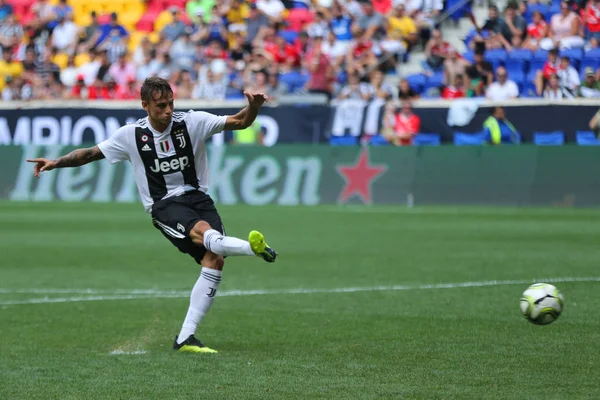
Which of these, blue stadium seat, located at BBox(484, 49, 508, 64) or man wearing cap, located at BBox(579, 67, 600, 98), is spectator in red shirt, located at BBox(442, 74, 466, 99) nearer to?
blue stadium seat, located at BBox(484, 49, 508, 64)

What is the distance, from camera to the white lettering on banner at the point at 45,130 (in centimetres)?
2705

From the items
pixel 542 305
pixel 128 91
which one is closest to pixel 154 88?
pixel 542 305

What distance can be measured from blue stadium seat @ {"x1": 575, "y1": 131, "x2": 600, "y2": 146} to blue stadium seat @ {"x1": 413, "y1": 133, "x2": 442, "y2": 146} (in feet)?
9.39

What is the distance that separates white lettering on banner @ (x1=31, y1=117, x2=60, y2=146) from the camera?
88.7ft

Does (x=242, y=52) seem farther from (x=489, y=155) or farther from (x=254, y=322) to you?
(x=254, y=322)

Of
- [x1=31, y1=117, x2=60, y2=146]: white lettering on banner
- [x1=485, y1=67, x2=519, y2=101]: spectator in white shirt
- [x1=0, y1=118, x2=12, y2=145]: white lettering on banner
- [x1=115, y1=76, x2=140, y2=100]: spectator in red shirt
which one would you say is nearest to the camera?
[x1=485, y1=67, x2=519, y2=101]: spectator in white shirt

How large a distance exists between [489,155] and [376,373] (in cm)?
1612

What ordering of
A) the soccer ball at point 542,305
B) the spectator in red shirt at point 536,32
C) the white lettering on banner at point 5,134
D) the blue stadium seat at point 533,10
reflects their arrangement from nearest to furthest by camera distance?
the soccer ball at point 542,305 → the spectator in red shirt at point 536,32 → the blue stadium seat at point 533,10 → the white lettering on banner at point 5,134

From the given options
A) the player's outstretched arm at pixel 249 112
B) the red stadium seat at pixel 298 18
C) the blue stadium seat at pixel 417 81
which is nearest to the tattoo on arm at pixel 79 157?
the player's outstretched arm at pixel 249 112

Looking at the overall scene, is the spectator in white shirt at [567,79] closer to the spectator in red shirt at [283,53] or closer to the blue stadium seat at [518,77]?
the blue stadium seat at [518,77]

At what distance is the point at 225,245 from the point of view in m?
7.98

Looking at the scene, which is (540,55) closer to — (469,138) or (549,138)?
(549,138)

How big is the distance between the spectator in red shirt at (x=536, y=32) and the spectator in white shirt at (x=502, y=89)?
1.14 meters

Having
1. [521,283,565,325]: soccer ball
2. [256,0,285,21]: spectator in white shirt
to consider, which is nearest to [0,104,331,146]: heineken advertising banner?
[256,0,285,21]: spectator in white shirt
